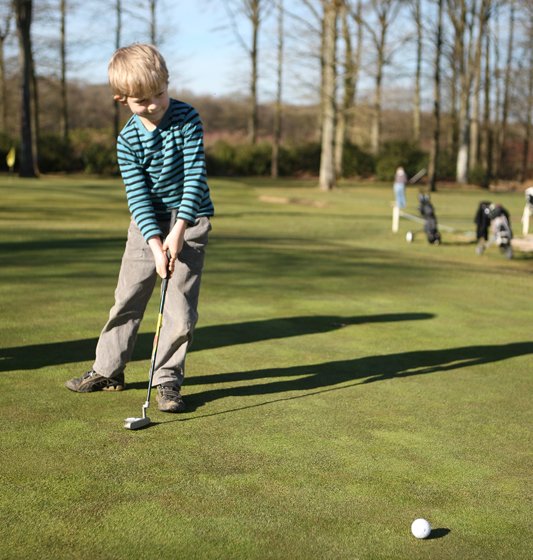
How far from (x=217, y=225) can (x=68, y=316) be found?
13.4 metres

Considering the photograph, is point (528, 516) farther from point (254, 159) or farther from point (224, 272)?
point (254, 159)

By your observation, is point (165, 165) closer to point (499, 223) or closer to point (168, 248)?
point (168, 248)

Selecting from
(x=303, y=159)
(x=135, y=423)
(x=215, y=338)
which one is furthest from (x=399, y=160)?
(x=135, y=423)

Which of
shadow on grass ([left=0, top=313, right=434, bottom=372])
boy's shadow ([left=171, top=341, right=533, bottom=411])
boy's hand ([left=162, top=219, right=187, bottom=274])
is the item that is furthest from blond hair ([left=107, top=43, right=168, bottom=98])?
shadow on grass ([left=0, top=313, right=434, bottom=372])

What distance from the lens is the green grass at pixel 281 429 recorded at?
3.30 m

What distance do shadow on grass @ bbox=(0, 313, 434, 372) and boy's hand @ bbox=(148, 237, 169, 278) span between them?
1483 millimetres

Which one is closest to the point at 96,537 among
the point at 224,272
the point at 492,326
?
the point at 492,326

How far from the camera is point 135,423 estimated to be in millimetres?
4469

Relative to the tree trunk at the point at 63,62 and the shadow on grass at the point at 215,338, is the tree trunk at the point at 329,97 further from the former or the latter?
the shadow on grass at the point at 215,338

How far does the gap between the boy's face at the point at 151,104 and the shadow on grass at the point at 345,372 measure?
5.18ft

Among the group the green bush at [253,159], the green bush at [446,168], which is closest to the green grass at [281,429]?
the green bush at [253,159]

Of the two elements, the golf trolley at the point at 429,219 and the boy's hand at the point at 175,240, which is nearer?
the boy's hand at the point at 175,240

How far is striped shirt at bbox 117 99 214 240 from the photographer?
15.8 feet

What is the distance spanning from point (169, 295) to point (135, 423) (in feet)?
2.93
